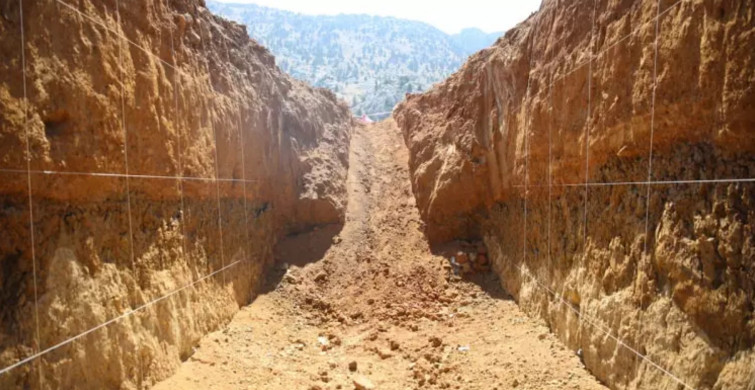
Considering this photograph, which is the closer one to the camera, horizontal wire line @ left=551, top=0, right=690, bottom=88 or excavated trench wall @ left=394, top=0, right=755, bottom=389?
excavated trench wall @ left=394, top=0, right=755, bottom=389

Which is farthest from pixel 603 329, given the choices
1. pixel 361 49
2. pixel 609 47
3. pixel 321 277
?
Answer: pixel 361 49

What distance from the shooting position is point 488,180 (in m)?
7.48

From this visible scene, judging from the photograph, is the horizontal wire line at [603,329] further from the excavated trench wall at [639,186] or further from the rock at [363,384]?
the rock at [363,384]

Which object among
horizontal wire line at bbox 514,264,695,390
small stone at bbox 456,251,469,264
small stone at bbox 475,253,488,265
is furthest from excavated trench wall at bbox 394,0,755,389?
small stone at bbox 456,251,469,264

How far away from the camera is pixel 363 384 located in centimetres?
450

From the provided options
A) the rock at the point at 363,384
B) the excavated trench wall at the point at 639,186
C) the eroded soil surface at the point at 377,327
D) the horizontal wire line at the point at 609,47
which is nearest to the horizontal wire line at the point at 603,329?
the excavated trench wall at the point at 639,186

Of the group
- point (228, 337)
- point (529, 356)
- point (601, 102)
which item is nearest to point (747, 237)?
point (601, 102)

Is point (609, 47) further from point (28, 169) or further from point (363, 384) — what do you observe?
point (28, 169)

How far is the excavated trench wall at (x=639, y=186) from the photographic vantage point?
2348 mm

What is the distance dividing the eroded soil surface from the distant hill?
2404 cm

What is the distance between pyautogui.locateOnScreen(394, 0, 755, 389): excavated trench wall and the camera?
235cm

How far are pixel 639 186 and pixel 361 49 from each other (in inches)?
2320

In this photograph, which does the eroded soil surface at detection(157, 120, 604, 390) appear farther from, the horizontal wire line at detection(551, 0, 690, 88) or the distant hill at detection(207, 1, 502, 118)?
the distant hill at detection(207, 1, 502, 118)

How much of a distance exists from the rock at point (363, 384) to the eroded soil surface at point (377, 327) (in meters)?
0.02
